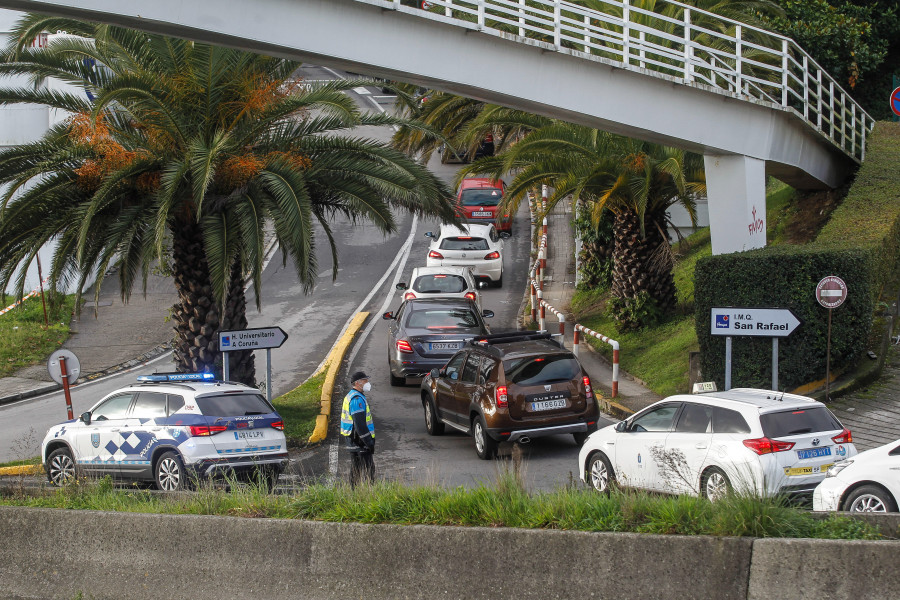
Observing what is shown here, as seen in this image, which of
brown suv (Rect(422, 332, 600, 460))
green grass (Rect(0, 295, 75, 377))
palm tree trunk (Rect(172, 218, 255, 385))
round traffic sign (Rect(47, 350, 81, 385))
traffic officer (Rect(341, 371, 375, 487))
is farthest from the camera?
green grass (Rect(0, 295, 75, 377))

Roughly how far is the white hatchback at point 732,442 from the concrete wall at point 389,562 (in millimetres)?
2722

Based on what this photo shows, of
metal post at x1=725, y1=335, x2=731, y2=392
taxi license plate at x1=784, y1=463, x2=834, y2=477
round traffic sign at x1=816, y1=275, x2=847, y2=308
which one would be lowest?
taxi license plate at x1=784, y1=463, x2=834, y2=477

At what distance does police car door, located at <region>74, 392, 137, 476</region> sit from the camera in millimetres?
12836

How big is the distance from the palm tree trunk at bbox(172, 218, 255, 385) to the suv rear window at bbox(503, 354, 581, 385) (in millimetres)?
5526

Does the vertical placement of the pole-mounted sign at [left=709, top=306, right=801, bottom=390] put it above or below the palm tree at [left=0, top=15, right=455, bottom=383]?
below

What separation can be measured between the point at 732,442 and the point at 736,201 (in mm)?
8915

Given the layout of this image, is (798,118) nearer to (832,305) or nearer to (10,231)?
(832,305)

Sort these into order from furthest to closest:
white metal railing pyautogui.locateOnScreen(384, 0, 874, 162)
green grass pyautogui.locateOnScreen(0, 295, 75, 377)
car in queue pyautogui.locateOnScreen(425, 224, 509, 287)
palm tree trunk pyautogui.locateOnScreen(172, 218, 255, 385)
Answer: car in queue pyautogui.locateOnScreen(425, 224, 509, 287) < green grass pyautogui.locateOnScreen(0, 295, 75, 377) < palm tree trunk pyautogui.locateOnScreen(172, 218, 255, 385) < white metal railing pyautogui.locateOnScreen(384, 0, 874, 162)

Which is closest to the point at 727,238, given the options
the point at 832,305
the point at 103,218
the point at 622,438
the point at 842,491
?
the point at 832,305

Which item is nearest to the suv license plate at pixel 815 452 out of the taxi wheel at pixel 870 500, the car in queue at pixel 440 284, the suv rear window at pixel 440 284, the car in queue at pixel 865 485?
the car in queue at pixel 865 485

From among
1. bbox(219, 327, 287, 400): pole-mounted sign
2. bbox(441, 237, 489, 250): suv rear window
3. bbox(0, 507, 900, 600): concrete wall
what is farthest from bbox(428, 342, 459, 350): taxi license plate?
bbox(0, 507, 900, 600): concrete wall

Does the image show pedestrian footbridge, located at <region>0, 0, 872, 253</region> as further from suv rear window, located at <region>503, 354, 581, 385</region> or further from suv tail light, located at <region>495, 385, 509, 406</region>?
suv tail light, located at <region>495, 385, 509, 406</region>

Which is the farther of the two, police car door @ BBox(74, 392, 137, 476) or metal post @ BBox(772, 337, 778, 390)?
metal post @ BBox(772, 337, 778, 390)

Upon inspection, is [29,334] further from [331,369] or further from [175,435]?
[175,435]
